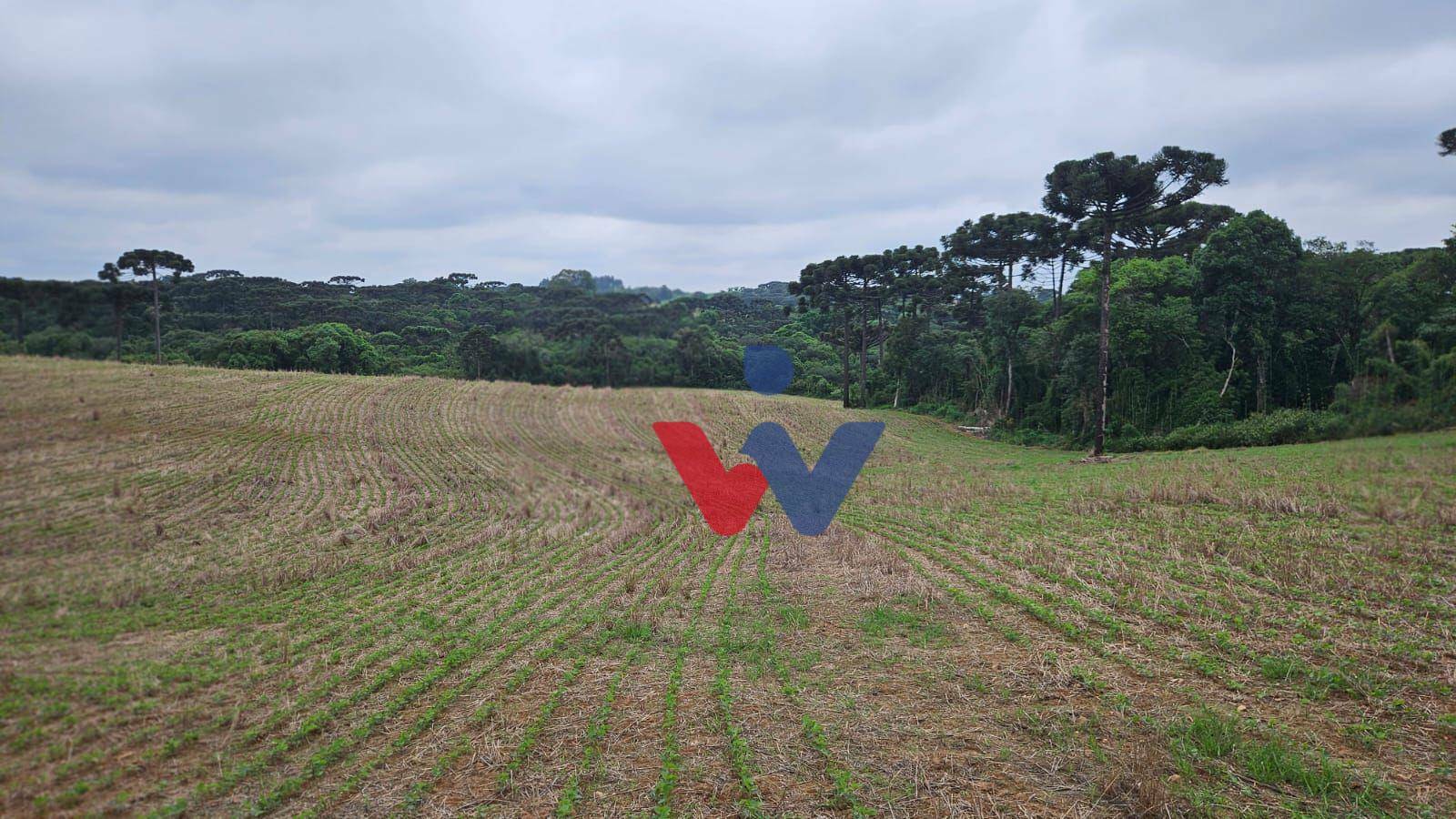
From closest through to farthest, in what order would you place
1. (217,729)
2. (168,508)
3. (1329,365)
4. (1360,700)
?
(217,729) < (168,508) < (1360,700) < (1329,365)

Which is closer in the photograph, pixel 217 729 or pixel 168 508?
pixel 217 729

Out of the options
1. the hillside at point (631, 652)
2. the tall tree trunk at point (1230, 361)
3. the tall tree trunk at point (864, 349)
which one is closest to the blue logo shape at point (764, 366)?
the tall tree trunk at point (864, 349)

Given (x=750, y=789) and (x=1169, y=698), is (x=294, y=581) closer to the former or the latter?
(x=750, y=789)

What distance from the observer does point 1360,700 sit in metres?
5.82

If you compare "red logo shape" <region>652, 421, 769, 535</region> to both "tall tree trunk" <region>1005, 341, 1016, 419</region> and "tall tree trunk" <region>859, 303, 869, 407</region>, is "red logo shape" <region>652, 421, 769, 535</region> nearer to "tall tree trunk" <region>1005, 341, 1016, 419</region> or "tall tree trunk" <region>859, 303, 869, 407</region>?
"tall tree trunk" <region>859, 303, 869, 407</region>

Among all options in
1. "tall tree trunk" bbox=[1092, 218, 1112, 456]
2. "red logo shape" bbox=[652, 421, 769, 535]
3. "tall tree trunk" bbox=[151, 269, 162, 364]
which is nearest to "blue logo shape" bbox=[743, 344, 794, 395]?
"red logo shape" bbox=[652, 421, 769, 535]

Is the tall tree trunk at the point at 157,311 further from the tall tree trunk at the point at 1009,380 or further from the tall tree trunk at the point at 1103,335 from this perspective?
the tall tree trunk at the point at 1009,380

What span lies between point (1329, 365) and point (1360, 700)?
35419 millimetres

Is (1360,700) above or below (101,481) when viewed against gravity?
below


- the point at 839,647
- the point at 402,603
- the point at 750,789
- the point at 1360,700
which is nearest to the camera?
the point at 750,789

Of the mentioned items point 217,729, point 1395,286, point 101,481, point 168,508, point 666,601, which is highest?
point 1395,286

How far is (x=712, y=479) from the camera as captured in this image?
2431 centimetres

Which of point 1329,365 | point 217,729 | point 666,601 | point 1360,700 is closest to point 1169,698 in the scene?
point 1360,700

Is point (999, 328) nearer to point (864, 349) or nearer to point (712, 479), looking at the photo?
point (864, 349)
